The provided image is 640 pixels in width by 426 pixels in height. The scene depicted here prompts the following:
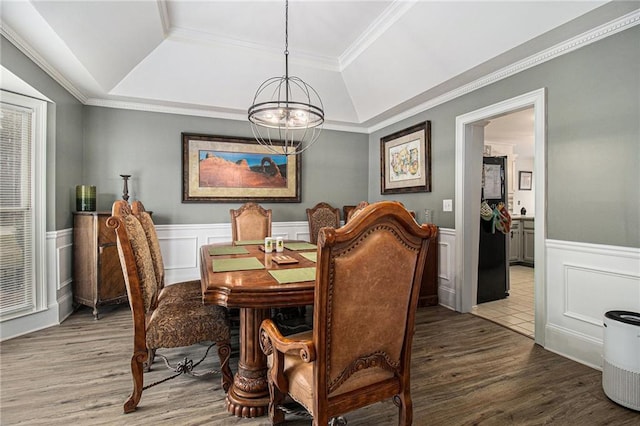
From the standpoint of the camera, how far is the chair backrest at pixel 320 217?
4523mm

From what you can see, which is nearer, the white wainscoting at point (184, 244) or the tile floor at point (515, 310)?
the tile floor at point (515, 310)

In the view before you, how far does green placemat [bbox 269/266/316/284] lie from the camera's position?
163 centimetres

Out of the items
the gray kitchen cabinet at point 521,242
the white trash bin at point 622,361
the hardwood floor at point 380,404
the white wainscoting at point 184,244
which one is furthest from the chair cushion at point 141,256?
the gray kitchen cabinet at point 521,242

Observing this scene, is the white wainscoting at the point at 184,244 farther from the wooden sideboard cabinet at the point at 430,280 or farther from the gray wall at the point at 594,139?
the gray wall at the point at 594,139

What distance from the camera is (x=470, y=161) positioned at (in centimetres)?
344

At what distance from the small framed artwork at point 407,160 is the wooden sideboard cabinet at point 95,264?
356 centimetres

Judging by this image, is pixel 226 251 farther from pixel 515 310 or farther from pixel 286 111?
pixel 515 310

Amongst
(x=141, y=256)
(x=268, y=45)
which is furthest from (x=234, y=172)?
(x=141, y=256)

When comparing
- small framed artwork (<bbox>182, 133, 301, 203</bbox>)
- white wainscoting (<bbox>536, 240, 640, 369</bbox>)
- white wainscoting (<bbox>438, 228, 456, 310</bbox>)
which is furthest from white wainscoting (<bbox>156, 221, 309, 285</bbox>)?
white wainscoting (<bbox>536, 240, 640, 369</bbox>)

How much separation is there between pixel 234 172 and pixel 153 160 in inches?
40.1

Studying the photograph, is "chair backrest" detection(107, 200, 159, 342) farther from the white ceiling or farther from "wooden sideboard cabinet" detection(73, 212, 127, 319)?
"wooden sideboard cabinet" detection(73, 212, 127, 319)

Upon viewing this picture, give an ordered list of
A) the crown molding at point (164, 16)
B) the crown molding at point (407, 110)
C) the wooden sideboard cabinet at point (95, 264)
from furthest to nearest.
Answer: the wooden sideboard cabinet at point (95, 264) < the crown molding at point (164, 16) < the crown molding at point (407, 110)

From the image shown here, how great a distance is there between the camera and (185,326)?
1.78 metres

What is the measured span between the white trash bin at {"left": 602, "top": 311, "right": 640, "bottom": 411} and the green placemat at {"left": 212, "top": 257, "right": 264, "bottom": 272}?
216 centimetres
